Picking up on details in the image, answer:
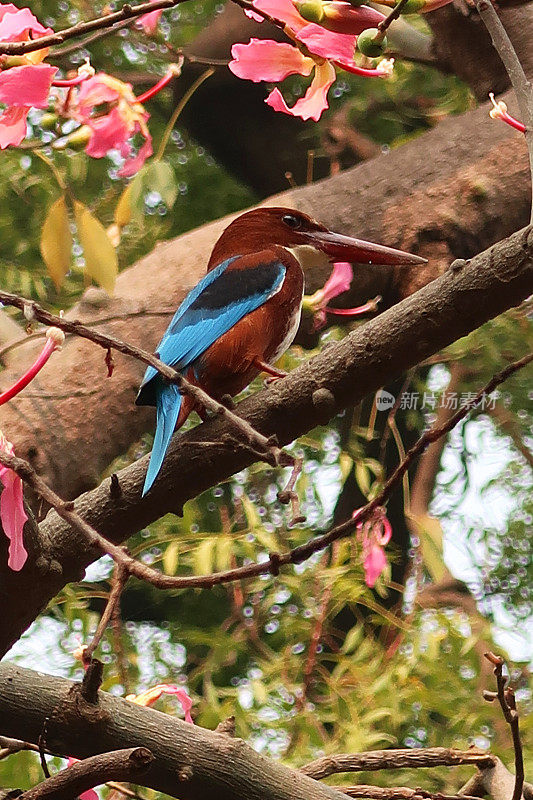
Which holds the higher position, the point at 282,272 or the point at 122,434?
the point at 282,272

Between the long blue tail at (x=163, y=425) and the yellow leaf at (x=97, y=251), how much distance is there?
0.24 ft

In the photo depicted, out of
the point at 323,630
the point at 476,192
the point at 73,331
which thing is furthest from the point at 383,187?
the point at 73,331

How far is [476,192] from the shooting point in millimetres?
1287

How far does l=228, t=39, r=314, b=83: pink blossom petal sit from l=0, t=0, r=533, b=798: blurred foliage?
0.31 meters

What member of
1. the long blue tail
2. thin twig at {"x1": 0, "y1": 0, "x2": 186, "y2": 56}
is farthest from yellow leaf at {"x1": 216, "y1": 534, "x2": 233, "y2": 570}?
thin twig at {"x1": 0, "y1": 0, "x2": 186, "y2": 56}

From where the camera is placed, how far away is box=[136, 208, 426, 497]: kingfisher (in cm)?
76

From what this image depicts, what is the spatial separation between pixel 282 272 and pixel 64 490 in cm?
36

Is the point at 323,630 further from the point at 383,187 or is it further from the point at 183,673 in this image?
the point at 383,187

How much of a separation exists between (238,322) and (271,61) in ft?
0.84

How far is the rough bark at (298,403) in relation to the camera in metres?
0.56

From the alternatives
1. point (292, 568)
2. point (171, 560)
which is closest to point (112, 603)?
point (171, 560)

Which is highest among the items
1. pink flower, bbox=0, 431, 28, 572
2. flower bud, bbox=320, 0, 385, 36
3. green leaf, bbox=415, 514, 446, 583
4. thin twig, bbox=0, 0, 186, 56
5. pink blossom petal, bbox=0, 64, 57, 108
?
thin twig, bbox=0, 0, 186, 56

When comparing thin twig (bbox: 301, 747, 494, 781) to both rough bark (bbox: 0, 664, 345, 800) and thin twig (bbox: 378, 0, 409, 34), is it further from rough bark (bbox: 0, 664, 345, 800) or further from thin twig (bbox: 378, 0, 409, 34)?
thin twig (bbox: 378, 0, 409, 34)

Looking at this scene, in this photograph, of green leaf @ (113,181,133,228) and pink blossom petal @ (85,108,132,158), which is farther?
green leaf @ (113,181,133,228)
